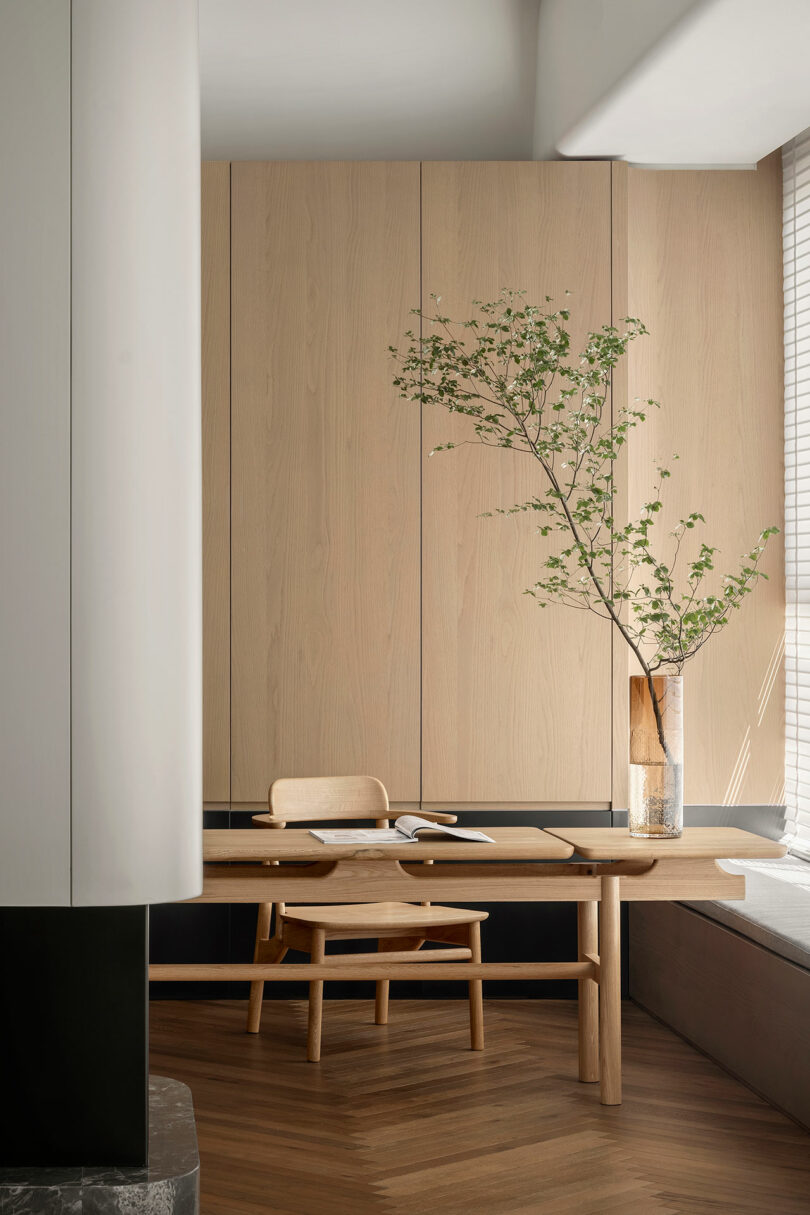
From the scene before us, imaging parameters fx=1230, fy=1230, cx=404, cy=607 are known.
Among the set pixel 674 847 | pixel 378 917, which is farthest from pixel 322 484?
pixel 674 847

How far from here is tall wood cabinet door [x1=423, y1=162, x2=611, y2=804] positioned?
443cm

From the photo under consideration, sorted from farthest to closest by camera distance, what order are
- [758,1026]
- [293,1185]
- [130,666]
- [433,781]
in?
[433,781], [758,1026], [293,1185], [130,666]

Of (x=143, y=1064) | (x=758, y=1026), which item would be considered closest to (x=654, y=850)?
(x=758, y=1026)

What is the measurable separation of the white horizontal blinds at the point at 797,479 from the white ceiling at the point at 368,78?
3.45ft

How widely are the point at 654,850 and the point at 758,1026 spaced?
680 mm

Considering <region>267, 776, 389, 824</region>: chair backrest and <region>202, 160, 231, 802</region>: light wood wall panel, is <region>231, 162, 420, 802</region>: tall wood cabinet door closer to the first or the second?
→ <region>202, 160, 231, 802</region>: light wood wall panel

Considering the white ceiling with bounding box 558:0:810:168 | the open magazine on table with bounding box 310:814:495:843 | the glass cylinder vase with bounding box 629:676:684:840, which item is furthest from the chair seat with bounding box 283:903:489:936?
the white ceiling with bounding box 558:0:810:168

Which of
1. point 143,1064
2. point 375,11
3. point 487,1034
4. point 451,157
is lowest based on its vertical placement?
point 487,1034

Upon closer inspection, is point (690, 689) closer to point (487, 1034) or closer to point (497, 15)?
point (487, 1034)

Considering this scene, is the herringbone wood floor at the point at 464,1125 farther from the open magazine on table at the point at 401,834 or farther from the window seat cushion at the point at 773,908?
the open magazine on table at the point at 401,834

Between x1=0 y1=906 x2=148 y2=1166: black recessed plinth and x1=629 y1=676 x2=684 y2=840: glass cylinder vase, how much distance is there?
1580 mm

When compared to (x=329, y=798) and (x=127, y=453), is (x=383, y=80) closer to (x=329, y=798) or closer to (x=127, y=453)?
(x=329, y=798)

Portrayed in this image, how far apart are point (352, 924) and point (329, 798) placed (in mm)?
481

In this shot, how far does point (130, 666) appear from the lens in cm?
216
